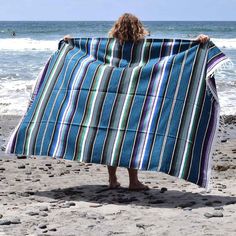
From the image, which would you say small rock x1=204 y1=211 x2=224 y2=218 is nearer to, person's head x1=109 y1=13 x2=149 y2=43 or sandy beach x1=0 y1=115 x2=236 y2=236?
sandy beach x1=0 y1=115 x2=236 y2=236

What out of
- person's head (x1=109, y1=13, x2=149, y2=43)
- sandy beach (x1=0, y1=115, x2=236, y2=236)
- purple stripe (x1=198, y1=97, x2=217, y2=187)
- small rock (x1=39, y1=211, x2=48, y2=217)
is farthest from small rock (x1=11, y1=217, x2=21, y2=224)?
person's head (x1=109, y1=13, x2=149, y2=43)

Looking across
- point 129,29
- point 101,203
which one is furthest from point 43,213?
point 129,29

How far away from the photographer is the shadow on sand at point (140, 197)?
5.75m

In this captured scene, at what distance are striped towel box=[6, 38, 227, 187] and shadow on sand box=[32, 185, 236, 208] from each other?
0.85 ft

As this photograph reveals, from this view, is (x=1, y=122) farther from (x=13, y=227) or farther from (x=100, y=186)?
(x=13, y=227)

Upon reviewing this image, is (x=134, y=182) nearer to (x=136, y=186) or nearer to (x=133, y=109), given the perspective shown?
(x=136, y=186)

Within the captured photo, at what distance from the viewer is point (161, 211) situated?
5.45 metres

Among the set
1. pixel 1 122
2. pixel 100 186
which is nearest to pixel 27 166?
pixel 100 186

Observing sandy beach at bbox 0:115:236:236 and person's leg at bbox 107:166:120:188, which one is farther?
person's leg at bbox 107:166:120:188

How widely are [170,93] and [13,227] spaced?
1.92 metres

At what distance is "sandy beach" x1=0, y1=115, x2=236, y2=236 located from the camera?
16.1 feet

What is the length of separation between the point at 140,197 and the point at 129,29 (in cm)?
164

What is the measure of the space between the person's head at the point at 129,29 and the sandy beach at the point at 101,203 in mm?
1548

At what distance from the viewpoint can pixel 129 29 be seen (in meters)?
6.02
